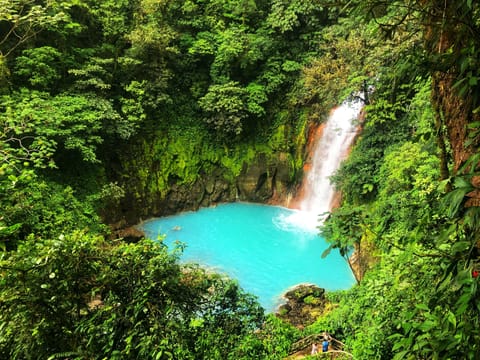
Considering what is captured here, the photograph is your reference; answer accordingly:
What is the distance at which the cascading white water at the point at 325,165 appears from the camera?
1108 cm

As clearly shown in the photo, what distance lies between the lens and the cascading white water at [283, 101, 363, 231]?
36.3 feet

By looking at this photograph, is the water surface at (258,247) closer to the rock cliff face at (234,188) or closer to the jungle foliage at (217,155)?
the rock cliff face at (234,188)

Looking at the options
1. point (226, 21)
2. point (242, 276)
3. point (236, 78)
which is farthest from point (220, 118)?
point (242, 276)

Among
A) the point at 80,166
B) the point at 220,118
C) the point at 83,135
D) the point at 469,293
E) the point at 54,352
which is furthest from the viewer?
the point at 220,118

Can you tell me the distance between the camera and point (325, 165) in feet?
37.7

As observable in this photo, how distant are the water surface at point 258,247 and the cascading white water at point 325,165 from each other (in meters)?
0.43

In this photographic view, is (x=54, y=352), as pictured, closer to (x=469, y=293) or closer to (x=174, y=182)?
(x=469, y=293)

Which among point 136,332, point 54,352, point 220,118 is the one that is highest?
point 220,118

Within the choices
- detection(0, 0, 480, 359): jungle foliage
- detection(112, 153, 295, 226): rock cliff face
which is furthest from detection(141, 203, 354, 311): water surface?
detection(0, 0, 480, 359): jungle foliage

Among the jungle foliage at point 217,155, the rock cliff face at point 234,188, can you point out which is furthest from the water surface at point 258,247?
the jungle foliage at point 217,155

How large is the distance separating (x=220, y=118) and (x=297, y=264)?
5612mm

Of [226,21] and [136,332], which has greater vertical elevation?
[226,21]

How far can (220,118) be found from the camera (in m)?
11.3

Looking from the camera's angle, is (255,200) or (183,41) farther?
(255,200)
